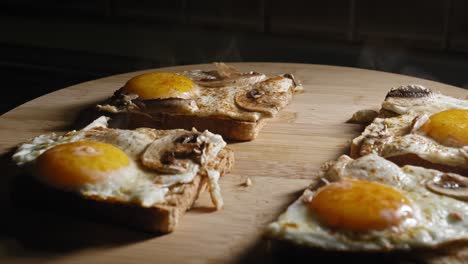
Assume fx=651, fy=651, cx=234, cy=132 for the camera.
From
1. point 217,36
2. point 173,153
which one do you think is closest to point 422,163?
point 173,153

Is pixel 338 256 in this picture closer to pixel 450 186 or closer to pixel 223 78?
pixel 450 186

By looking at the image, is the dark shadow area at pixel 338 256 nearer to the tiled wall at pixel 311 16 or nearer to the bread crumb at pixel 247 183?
the bread crumb at pixel 247 183

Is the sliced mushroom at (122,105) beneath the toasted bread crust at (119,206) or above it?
above

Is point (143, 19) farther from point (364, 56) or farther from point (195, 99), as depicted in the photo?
point (195, 99)

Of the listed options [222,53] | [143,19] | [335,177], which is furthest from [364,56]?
[335,177]

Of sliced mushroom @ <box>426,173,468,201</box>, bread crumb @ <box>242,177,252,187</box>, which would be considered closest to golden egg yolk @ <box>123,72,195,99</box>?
bread crumb @ <box>242,177,252,187</box>

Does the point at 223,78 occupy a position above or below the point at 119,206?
above

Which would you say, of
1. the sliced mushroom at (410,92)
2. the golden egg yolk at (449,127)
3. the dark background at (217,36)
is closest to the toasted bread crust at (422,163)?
the golden egg yolk at (449,127)
